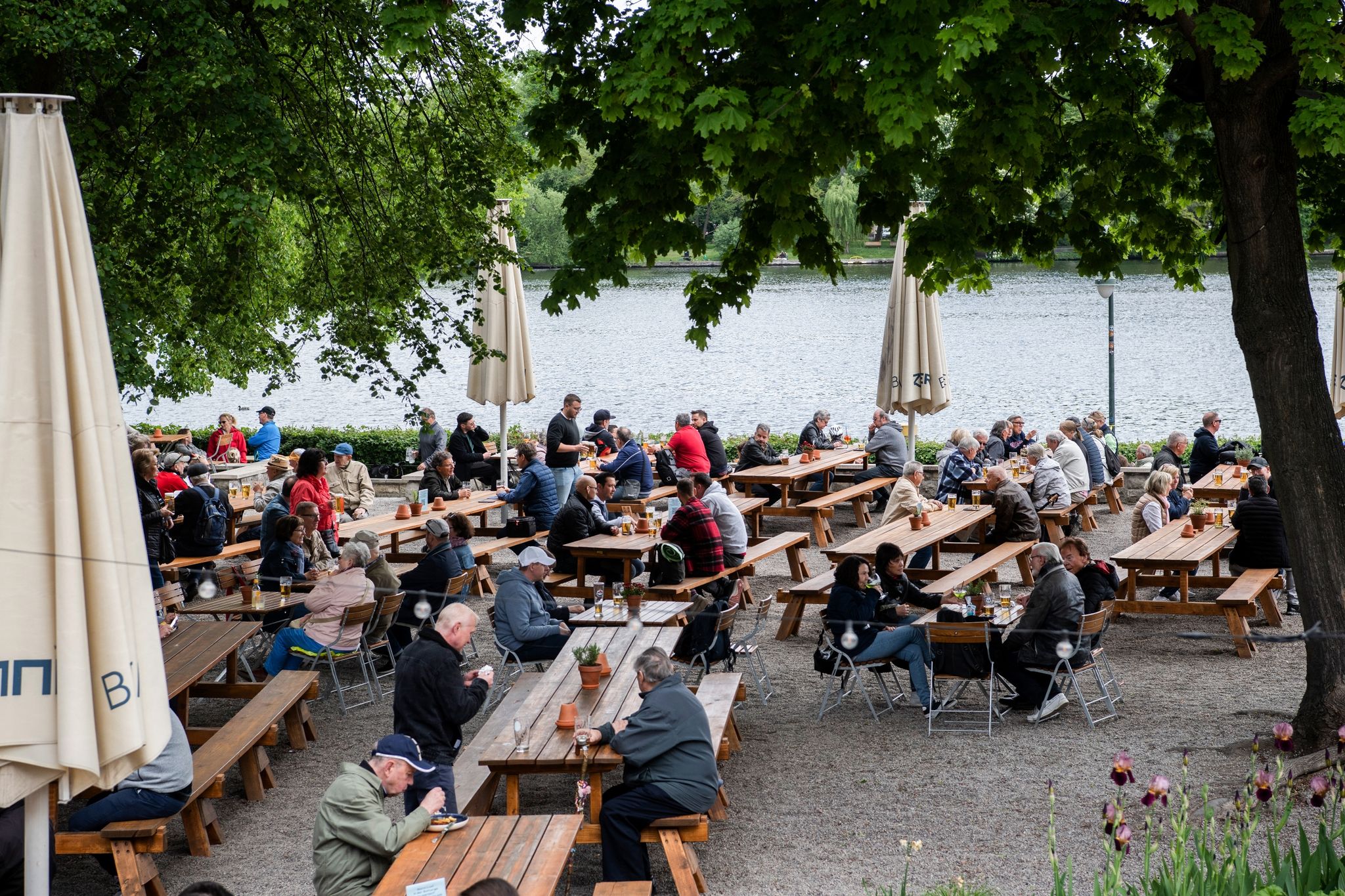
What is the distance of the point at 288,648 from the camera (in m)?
10.5

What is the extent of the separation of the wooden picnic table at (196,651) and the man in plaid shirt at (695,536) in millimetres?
3875

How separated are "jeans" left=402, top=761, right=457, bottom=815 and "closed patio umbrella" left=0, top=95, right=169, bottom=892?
94.7 inches

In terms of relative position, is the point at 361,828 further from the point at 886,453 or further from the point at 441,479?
the point at 886,453

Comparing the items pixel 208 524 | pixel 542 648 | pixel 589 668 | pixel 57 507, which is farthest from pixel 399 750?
pixel 208 524

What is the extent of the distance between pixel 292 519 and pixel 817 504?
732 centimetres

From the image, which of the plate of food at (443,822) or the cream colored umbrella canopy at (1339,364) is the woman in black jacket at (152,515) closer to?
the plate of food at (443,822)

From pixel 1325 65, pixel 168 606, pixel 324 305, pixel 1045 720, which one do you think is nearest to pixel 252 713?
pixel 168 606

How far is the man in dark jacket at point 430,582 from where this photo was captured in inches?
444

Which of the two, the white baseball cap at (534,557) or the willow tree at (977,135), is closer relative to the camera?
the willow tree at (977,135)

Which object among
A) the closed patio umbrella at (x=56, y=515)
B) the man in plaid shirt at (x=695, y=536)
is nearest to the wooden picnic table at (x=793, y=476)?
the man in plaid shirt at (x=695, y=536)

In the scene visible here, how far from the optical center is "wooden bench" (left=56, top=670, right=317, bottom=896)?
678cm

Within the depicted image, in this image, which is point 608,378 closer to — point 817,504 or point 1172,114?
point 817,504

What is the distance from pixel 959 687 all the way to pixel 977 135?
414cm

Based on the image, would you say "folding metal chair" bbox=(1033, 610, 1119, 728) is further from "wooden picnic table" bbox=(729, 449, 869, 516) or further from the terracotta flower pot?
"wooden picnic table" bbox=(729, 449, 869, 516)
